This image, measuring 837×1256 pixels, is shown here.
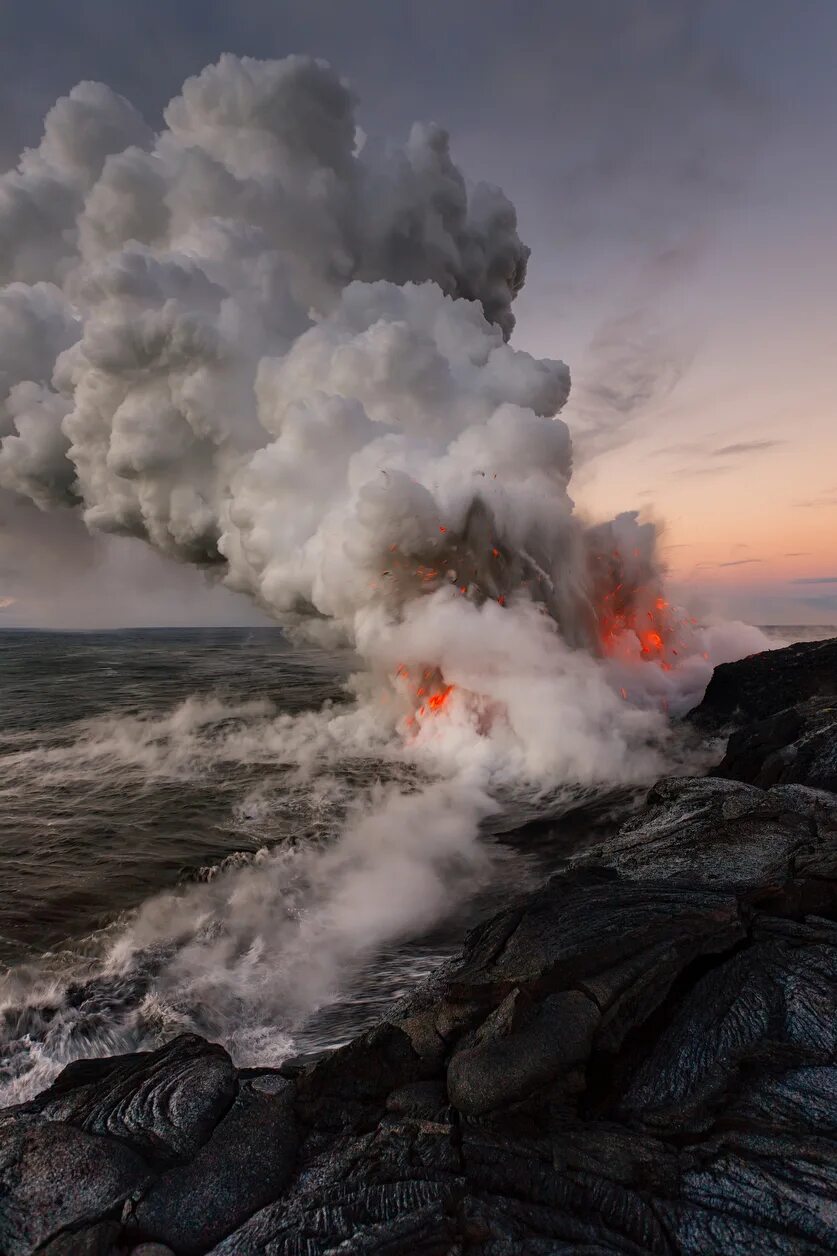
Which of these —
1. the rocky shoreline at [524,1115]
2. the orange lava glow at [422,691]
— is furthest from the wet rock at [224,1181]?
the orange lava glow at [422,691]

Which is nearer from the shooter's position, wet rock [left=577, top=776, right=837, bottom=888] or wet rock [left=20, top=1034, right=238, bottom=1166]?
wet rock [left=20, top=1034, right=238, bottom=1166]

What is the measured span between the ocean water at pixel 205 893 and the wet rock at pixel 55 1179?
3200 mm

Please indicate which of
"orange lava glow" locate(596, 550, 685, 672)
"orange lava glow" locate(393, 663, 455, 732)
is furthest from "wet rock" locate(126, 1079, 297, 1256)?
"orange lava glow" locate(596, 550, 685, 672)

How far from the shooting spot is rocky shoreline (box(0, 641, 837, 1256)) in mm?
4793

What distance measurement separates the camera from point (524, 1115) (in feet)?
19.1

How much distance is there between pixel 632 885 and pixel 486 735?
17950 mm

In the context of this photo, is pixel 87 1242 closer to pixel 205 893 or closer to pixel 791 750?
pixel 205 893

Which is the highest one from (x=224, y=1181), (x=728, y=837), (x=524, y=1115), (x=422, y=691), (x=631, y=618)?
(x=631, y=618)

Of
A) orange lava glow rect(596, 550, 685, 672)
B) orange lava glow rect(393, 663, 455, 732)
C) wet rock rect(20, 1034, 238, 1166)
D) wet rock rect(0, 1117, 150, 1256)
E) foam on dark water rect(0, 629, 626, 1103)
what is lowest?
foam on dark water rect(0, 629, 626, 1103)

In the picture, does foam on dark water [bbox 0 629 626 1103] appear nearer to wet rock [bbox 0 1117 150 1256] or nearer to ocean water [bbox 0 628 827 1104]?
ocean water [bbox 0 628 827 1104]

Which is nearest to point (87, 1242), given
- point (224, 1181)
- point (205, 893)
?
point (224, 1181)

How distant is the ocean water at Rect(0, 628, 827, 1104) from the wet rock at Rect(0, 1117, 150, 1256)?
3.20 m

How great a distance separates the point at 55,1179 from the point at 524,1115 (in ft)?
15.4

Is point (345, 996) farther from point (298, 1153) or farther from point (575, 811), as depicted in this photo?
point (575, 811)
